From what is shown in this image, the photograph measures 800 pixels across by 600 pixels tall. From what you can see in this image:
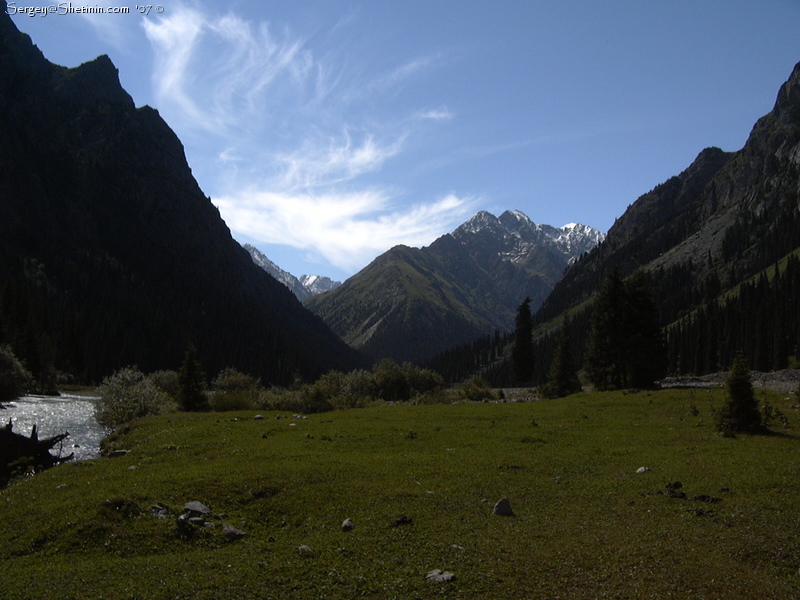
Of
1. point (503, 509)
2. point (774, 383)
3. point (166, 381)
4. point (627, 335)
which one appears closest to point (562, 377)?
point (627, 335)

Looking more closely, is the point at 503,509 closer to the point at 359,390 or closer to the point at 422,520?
the point at 422,520

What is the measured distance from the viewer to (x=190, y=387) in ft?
171

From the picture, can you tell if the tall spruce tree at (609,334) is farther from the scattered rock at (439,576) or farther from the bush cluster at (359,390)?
the scattered rock at (439,576)

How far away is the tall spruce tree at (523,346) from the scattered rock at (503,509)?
76.3 meters

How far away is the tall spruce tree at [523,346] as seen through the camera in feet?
299

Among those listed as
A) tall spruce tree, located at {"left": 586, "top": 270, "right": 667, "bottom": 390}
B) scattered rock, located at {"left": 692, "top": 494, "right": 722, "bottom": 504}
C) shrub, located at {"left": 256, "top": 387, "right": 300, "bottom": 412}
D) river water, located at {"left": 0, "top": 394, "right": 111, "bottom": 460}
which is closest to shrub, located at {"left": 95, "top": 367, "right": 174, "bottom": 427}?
river water, located at {"left": 0, "top": 394, "right": 111, "bottom": 460}

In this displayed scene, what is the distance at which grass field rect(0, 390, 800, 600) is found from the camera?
11.3m

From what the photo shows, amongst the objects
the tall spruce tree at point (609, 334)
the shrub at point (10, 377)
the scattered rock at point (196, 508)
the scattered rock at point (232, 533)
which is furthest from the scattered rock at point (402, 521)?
the shrub at point (10, 377)

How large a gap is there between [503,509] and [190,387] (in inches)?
1739

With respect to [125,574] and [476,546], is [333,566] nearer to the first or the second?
[476,546]

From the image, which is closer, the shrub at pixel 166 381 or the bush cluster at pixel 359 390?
the bush cluster at pixel 359 390

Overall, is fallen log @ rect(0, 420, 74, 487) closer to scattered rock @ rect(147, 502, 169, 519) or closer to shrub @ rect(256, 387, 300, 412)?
scattered rock @ rect(147, 502, 169, 519)

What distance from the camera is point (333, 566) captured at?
40.1ft

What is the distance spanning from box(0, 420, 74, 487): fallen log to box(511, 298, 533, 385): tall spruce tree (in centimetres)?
7435
